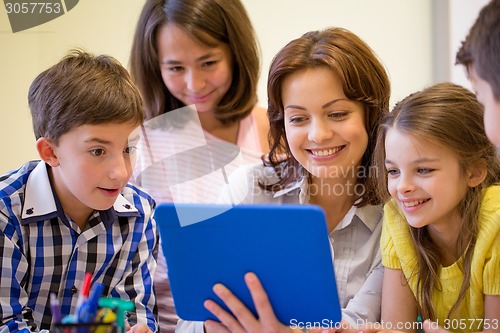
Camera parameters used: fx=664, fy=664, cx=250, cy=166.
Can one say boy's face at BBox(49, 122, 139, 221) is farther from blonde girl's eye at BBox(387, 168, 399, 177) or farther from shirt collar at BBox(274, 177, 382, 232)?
blonde girl's eye at BBox(387, 168, 399, 177)

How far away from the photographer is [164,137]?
1374 millimetres

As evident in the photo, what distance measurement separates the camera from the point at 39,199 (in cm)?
124

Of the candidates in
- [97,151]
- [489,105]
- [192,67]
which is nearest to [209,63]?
[192,67]

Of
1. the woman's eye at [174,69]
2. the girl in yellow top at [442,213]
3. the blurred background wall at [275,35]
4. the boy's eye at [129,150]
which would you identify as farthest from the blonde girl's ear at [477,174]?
the blurred background wall at [275,35]

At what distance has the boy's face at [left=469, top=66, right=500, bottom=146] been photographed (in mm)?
921

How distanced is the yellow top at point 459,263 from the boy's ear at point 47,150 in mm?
644

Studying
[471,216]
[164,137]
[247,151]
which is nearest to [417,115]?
[471,216]

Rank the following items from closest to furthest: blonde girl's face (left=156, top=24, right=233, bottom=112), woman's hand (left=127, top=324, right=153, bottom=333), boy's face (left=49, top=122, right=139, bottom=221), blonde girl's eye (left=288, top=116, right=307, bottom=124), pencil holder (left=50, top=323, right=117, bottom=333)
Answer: pencil holder (left=50, top=323, right=117, bottom=333)
woman's hand (left=127, top=324, right=153, bottom=333)
boy's face (left=49, top=122, right=139, bottom=221)
blonde girl's eye (left=288, top=116, right=307, bottom=124)
blonde girl's face (left=156, top=24, right=233, bottom=112)

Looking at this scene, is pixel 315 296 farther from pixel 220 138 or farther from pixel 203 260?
pixel 220 138

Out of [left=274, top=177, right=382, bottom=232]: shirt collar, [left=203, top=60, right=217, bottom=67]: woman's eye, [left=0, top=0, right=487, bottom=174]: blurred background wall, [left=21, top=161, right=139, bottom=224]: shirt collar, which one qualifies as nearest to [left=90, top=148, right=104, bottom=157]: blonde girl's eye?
[left=21, top=161, right=139, bottom=224]: shirt collar

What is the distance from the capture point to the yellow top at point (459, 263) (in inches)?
45.3

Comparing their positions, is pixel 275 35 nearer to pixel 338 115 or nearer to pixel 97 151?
pixel 338 115

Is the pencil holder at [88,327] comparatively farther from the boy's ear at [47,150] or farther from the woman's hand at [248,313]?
the boy's ear at [47,150]

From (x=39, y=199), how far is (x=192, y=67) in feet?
2.17
